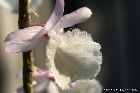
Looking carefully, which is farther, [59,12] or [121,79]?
[121,79]

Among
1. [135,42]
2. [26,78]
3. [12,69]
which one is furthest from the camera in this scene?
[135,42]

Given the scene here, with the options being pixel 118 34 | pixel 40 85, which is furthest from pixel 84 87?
pixel 118 34

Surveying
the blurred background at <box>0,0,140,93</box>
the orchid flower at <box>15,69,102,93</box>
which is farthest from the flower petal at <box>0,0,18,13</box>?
the blurred background at <box>0,0,140,93</box>

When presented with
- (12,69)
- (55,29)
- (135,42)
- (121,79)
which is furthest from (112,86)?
(55,29)

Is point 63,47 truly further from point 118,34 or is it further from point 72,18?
point 118,34

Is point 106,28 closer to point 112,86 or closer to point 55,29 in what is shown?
point 112,86

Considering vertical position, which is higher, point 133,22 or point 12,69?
point 133,22

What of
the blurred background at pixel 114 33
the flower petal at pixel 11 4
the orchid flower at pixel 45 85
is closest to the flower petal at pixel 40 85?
the orchid flower at pixel 45 85
